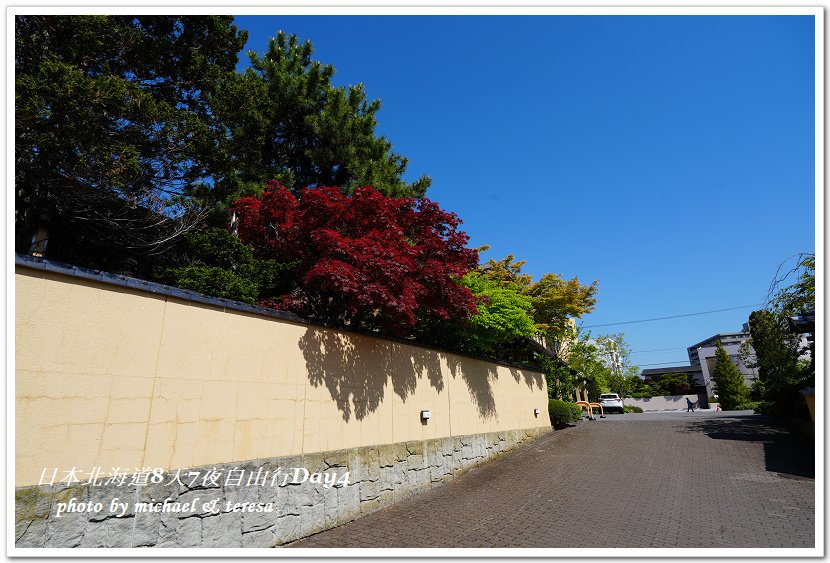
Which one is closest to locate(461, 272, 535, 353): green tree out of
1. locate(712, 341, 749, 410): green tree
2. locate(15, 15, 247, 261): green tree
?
locate(15, 15, 247, 261): green tree

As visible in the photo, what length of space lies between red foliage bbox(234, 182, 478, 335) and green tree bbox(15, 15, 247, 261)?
1.91 meters

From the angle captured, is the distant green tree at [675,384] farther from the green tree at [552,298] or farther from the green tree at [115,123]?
the green tree at [115,123]

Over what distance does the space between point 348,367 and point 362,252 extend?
1791mm

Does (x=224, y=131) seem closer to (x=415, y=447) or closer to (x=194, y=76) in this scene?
(x=194, y=76)

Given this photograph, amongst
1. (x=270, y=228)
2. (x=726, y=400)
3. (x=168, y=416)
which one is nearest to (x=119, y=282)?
(x=168, y=416)

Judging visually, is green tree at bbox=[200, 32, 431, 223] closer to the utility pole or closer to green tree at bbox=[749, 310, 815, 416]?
green tree at bbox=[749, 310, 815, 416]

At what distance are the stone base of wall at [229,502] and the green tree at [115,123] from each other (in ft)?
17.5

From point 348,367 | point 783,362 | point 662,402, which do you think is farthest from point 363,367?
point 662,402

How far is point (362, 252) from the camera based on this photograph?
6.84 meters

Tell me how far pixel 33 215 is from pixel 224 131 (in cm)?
379

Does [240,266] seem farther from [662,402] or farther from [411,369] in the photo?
[662,402]

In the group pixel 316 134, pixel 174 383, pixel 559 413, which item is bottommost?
pixel 559 413

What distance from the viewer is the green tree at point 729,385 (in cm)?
3466

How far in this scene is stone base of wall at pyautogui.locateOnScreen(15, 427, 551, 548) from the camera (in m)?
3.71
